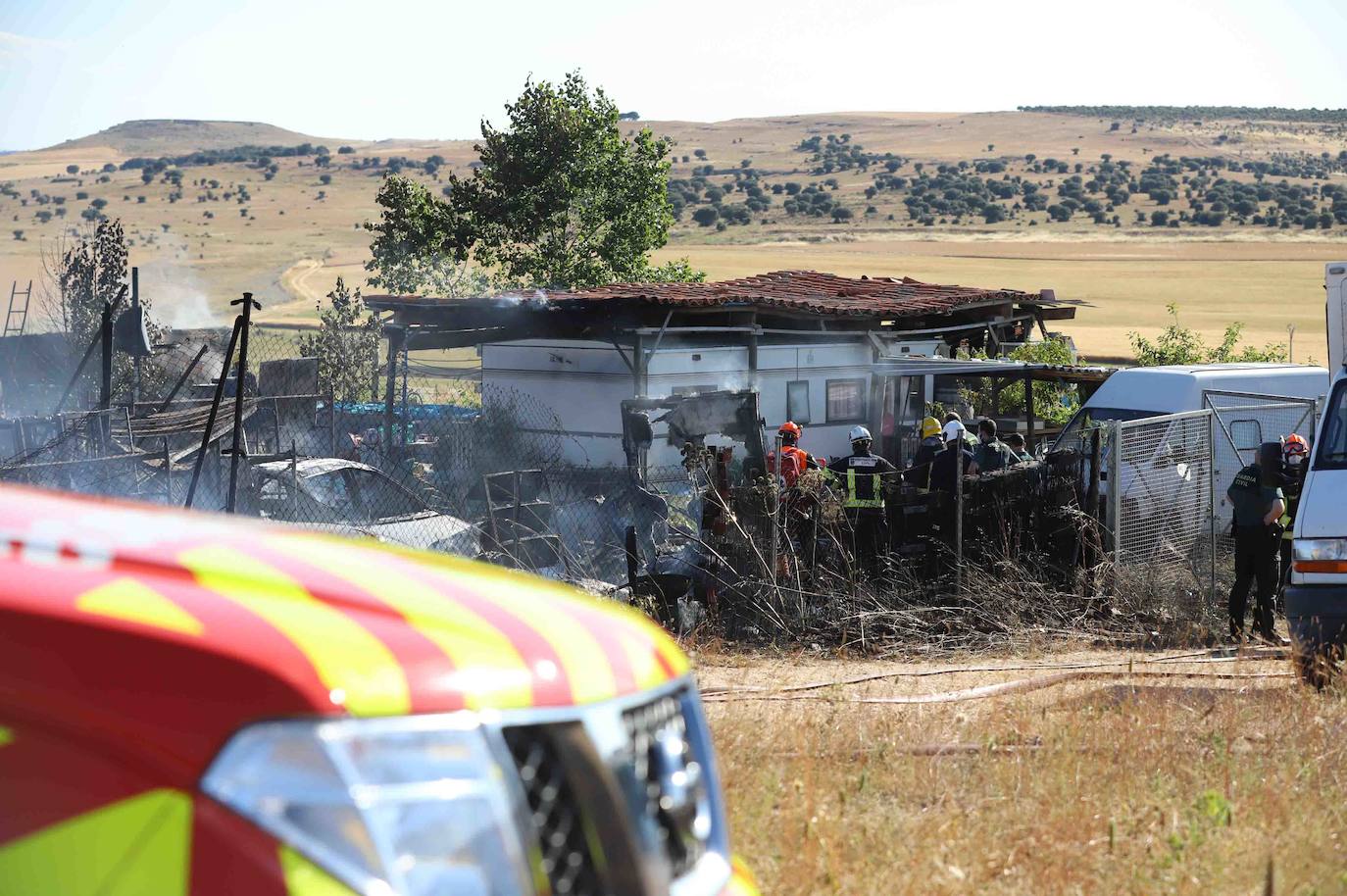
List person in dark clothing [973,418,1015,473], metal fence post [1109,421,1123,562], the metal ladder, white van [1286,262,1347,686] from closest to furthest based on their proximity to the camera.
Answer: white van [1286,262,1347,686]
metal fence post [1109,421,1123,562]
person in dark clothing [973,418,1015,473]
the metal ladder

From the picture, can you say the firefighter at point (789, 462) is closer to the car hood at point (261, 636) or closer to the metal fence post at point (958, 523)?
the metal fence post at point (958, 523)

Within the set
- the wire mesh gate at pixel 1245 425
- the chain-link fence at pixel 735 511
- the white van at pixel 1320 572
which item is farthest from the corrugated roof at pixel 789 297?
the white van at pixel 1320 572

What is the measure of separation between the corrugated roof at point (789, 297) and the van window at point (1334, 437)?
32.3ft

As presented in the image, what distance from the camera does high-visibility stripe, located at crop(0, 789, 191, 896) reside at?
6.65 ft

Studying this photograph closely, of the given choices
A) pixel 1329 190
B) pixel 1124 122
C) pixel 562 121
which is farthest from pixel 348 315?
pixel 1124 122

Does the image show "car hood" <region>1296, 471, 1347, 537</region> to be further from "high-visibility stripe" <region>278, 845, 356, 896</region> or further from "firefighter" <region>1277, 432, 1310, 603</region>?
"high-visibility stripe" <region>278, 845, 356, 896</region>

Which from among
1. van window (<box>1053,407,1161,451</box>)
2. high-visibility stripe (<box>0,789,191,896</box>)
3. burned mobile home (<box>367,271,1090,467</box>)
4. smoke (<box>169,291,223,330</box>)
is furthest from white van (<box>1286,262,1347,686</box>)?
smoke (<box>169,291,223,330</box>)

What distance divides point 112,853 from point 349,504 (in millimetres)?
12579

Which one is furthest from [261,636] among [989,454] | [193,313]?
[193,313]

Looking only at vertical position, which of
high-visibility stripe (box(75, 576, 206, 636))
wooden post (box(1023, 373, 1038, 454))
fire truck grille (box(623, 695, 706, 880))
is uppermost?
high-visibility stripe (box(75, 576, 206, 636))

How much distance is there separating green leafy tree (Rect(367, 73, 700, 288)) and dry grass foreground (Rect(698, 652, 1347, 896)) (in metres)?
23.0

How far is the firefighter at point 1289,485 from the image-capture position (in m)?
12.5

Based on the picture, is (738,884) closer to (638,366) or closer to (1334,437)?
(1334,437)

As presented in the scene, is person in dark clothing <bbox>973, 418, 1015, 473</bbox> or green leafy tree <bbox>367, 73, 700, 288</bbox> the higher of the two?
green leafy tree <bbox>367, 73, 700, 288</bbox>
